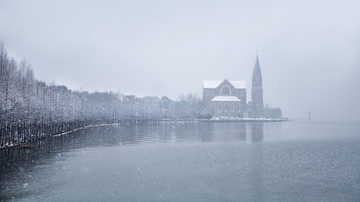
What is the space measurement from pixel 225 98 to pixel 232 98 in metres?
2.89

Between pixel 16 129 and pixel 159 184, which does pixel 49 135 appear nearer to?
pixel 16 129

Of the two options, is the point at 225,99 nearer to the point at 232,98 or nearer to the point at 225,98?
the point at 225,98

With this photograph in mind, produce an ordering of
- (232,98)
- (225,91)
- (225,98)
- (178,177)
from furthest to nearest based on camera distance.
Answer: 1. (225,91)
2. (232,98)
3. (225,98)
4. (178,177)

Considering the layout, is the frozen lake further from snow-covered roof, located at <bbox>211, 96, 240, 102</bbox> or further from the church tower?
the church tower

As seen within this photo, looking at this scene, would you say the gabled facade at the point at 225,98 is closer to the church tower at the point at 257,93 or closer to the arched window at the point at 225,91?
the arched window at the point at 225,91

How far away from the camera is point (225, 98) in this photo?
118875 mm

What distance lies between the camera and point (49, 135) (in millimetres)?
36969

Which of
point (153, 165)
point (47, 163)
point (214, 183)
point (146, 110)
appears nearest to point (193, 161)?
point (153, 165)

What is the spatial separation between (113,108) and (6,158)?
69455 mm

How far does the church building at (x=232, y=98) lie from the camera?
4579 inches

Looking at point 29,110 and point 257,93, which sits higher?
point 257,93

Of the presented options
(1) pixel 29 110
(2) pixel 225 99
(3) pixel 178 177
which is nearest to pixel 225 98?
(2) pixel 225 99

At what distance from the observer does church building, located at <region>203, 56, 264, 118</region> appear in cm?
11631

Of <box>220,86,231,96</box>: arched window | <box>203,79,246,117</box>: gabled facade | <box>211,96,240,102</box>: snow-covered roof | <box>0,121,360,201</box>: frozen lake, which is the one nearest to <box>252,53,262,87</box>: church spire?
<box>203,79,246,117</box>: gabled facade
